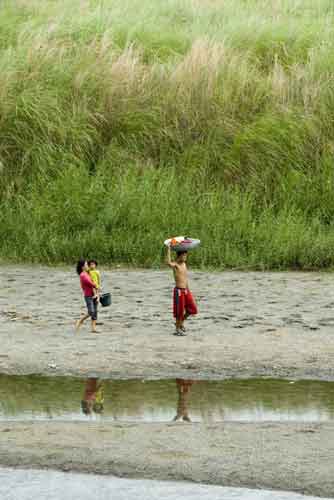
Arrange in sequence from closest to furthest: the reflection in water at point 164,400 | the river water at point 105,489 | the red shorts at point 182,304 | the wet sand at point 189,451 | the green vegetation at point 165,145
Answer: the river water at point 105,489 → the wet sand at point 189,451 → the reflection in water at point 164,400 → the red shorts at point 182,304 → the green vegetation at point 165,145

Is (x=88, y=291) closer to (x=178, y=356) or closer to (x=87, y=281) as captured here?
(x=87, y=281)

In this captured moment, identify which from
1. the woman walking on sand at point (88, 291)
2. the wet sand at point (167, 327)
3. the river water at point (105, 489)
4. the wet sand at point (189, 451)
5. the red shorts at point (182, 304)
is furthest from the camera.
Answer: the woman walking on sand at point (88, 291)

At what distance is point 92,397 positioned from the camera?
7336 millimetres

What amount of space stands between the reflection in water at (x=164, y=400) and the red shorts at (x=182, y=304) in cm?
128

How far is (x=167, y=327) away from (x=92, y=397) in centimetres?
214

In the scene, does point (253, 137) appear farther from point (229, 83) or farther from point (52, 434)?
point (52, 434)

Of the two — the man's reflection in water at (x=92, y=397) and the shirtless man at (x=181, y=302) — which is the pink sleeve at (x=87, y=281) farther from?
the man's reflection in water at (x=92, y=397)

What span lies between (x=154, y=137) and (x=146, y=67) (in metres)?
1.62

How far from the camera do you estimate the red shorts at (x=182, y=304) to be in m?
8.98

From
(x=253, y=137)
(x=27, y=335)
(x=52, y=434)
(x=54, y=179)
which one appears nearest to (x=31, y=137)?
(x=54, y=179)

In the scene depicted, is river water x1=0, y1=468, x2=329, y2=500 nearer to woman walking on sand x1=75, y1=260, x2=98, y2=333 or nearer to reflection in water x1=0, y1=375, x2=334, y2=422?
reflection in water x1=0, y1=375, x2=334, y2=422

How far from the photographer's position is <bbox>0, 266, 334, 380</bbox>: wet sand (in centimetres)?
806

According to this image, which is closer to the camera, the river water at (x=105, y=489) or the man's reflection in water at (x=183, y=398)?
the river water at (x=105, y=489)

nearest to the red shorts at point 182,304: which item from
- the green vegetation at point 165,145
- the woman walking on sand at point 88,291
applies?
the woman walking on sand at point 88,291
